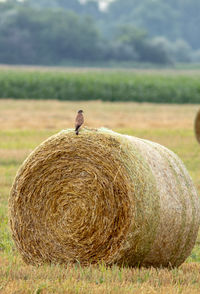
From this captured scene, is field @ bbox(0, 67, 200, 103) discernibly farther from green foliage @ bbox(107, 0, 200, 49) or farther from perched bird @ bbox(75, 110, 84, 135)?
green foliage @ bbox(107, 0, 200, 49)

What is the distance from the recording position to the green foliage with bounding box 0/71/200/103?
46594 millimetres

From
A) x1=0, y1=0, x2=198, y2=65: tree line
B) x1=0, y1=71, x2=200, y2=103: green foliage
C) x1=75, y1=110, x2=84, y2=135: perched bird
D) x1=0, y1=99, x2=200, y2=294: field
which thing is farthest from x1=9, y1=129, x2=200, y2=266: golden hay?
x1=0, y1=0, x2=198, y2=65: tree line

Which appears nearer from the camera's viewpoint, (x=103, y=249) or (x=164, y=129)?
(x=103, y=249)

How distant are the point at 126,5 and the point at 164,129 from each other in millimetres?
147546

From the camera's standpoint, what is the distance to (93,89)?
4700 cm

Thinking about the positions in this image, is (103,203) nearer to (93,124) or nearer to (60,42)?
(93,124)

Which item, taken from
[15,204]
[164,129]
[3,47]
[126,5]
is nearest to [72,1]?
[126,5]

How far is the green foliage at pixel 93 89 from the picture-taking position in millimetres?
46594

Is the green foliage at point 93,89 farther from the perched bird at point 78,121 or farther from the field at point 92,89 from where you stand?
the perched bird at point 78,121

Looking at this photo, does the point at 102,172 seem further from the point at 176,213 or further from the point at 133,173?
the point at 176,213

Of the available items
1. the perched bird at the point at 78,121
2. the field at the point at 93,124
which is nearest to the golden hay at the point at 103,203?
the perched bird at the point at 78,121

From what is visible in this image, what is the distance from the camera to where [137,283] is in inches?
263

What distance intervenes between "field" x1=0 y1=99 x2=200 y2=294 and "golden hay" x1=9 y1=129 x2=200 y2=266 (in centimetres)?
20

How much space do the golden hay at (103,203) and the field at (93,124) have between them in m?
→ 0.20
